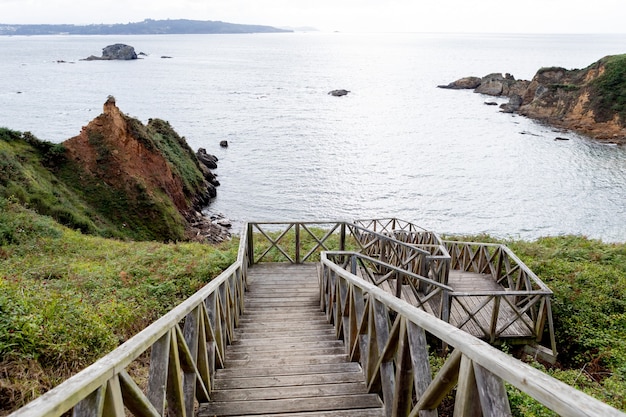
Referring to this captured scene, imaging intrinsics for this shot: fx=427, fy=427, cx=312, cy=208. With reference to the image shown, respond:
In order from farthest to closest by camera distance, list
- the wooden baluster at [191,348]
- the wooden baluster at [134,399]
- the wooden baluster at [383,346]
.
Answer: the wooden baluster at [383,346] < the wooden baluster at [191,348] < the wooden baluster at [134,399]

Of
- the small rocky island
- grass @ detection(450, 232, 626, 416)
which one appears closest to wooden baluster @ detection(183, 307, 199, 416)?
grass @ detection(450, 232, 626, 416)

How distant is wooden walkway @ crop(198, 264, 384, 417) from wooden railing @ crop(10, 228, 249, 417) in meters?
0.28

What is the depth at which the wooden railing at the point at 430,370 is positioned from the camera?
66.3 inches

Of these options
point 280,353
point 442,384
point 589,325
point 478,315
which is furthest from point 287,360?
point 589,325

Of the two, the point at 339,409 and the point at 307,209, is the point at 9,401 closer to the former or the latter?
the point at 339,409

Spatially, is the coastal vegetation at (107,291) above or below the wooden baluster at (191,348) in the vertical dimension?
below

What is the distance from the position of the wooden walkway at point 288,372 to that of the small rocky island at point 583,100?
2339 inches

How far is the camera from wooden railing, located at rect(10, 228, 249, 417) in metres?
1.86

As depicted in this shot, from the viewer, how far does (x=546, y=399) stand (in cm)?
165

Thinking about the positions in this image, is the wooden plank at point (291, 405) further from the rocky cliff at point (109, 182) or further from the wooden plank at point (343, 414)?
the rocky cliff at point (109, 182)

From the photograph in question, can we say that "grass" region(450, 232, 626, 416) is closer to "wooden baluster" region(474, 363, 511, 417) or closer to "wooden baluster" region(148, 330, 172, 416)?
"wooden baluster" region(474, 363, 511, 417)

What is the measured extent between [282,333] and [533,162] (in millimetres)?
46362

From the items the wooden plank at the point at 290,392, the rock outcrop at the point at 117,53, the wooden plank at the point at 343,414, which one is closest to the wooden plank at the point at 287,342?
the wooden plank at the point at 290,392

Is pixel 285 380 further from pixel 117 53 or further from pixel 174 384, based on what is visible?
→ pixel 117 53
